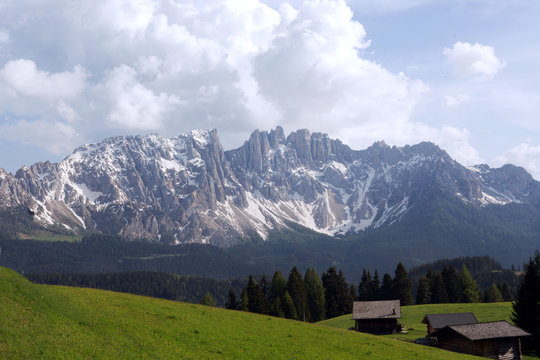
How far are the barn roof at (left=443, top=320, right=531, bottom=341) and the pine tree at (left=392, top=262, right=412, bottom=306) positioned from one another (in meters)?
66.0

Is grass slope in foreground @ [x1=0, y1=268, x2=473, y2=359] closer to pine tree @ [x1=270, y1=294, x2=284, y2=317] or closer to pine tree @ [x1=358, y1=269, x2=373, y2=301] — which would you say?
pine tree @ [x1=270, y1=294, x2=284, y2=317]

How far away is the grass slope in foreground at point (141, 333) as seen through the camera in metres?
26.6

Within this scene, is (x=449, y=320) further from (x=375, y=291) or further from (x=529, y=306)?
(x=375, y=291)

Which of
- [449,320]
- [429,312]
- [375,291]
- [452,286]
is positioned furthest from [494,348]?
[452,286]

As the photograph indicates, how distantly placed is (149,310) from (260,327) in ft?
40.3

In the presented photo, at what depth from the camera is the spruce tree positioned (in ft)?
350

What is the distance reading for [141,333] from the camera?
Result: 112ft

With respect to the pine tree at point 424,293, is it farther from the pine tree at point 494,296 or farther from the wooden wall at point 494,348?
the wooden wall at point 494,348

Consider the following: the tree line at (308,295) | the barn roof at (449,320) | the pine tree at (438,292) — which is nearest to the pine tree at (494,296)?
the pine tree at (438,292)

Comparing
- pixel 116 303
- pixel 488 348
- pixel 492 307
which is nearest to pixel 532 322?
pixel 488 348

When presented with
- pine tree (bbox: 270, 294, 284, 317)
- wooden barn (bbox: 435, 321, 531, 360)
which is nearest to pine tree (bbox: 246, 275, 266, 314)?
pine tree (bbox: 270, 294, 284, 317)

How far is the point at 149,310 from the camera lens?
44312mm

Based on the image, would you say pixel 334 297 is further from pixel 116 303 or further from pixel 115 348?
pixel 115 348

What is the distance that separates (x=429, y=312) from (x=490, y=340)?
39.2m
